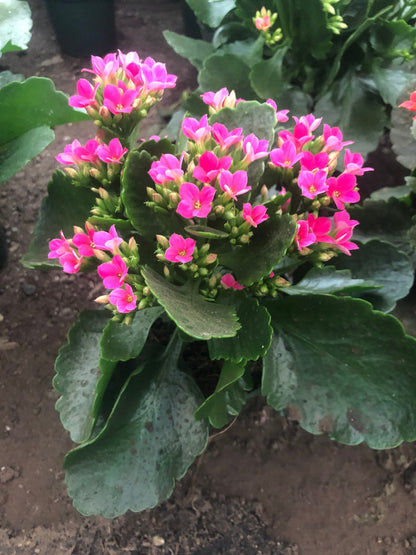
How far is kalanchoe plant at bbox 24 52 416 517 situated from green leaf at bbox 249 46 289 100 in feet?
1.87

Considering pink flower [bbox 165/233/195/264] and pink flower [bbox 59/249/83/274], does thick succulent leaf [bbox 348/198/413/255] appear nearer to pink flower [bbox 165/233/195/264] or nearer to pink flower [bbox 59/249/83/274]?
pink flower [bbox 165/233/195/264]

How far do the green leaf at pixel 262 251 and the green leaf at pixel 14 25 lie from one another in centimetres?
75

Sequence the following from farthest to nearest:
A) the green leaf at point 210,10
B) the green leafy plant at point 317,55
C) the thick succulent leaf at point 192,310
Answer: the green leaf at point 210,10 < the green leafy plant at point 317,55 < the thick succulent leaf at point 192,310

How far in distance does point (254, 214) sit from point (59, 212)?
1.60 feet

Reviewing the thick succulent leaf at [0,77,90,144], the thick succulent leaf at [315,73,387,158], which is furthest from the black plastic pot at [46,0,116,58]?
the thick succulent leaf at [0,77,90,144]

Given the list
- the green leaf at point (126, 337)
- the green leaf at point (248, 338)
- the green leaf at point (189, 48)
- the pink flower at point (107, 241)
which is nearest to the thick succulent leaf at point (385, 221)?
the green leaf at point (248, 338)

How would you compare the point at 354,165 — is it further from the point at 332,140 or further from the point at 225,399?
the point at 225,399

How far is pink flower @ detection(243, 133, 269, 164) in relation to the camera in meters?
0.80

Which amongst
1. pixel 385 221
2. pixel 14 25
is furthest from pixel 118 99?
pixel 385 221

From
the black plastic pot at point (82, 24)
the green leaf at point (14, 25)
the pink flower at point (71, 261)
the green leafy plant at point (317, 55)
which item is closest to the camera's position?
the pink flower at point (71, 261)

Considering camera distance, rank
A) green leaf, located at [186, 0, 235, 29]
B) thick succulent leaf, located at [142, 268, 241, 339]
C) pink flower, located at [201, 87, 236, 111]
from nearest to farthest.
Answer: thick succulent leaf, located at [142, 268, 241, 339]
pink flower, located at [201, 87, 236, 111]
green leaf, located at [186, 0, 235, 29]

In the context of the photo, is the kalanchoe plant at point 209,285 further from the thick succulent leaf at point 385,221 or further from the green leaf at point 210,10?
the green leaf at point 210,10

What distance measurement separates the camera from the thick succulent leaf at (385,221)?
48.4 inches

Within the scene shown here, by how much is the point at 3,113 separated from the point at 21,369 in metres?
0.63
